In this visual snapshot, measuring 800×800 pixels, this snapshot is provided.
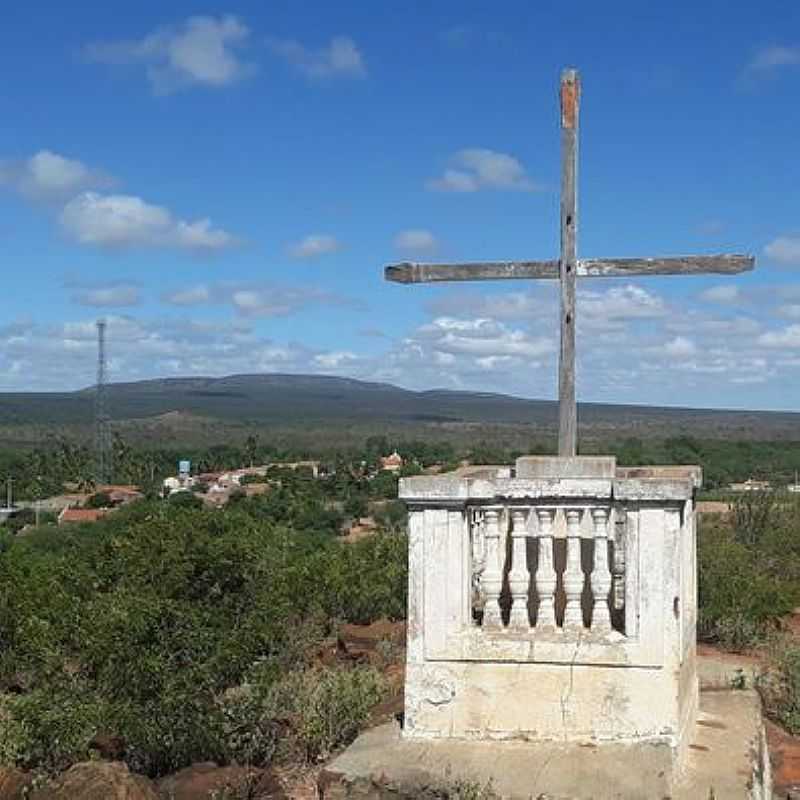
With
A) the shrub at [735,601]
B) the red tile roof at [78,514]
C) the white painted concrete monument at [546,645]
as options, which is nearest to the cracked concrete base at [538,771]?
the white painted concrete monument at [546,645]

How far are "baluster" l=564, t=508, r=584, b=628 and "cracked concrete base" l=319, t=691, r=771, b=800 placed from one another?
21.6 inches

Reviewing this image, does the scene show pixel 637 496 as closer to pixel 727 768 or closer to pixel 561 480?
pixel 561 480

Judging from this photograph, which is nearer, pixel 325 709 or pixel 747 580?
pixel 325 709

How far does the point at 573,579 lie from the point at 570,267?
1.55 m

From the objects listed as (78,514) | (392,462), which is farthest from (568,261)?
(392,462)

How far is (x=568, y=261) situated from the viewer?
605 cm

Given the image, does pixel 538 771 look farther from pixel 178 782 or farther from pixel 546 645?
pixel 178 782

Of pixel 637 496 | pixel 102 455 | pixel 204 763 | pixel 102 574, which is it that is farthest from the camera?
pixel 102 455

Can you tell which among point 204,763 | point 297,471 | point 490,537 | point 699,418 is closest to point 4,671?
point 204,763

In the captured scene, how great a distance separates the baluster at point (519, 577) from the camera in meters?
5.46

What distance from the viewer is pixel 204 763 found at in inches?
291

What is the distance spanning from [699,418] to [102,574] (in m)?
170

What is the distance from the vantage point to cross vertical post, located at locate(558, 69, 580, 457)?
599 centimetres

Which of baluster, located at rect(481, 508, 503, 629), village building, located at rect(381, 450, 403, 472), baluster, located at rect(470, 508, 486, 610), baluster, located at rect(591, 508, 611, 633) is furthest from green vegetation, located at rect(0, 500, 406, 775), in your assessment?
village building, located at rect(381, 450, 403, 472)
